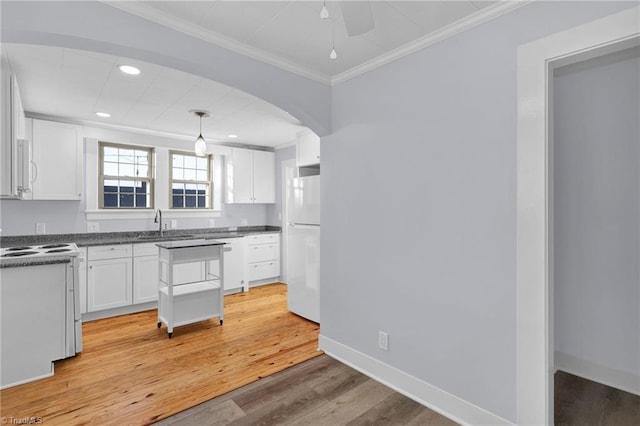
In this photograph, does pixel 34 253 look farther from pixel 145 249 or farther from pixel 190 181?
pixel 190 181

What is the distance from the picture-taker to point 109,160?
4.56 metres

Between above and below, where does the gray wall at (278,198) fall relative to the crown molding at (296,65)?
below

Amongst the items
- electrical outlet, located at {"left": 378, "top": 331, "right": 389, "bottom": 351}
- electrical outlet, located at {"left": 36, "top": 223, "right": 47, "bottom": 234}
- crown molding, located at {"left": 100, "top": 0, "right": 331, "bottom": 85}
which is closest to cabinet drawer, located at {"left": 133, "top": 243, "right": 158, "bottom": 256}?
electrical outlet, located at {"left": 36, "top": 223, "right": 47, "bottom": 234}

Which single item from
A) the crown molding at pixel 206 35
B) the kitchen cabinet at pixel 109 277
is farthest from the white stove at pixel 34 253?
the crown molding at pixel 206 35

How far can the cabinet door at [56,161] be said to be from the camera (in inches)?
152

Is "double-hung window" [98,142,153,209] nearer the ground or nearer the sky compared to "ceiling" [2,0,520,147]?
nearer the ground

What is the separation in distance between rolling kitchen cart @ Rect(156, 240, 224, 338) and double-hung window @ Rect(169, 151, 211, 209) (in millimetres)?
1645

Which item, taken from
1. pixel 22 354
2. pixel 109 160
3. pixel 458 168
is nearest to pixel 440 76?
pixel 458 168

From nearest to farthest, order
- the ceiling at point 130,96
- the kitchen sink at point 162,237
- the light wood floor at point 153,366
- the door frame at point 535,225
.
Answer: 1. the door frame at point 535,225
2. the light wood floor at point 153,366
3. the ceiling at point 130,96
4. the kitchen sink at point 162,237

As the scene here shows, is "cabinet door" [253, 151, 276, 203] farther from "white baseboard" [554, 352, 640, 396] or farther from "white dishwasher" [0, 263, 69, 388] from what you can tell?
"white baseboard" [554, 352, 640, 396]

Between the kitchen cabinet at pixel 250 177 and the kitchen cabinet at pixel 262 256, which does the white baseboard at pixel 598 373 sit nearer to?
the kitchen cabinet at pixel 262 256

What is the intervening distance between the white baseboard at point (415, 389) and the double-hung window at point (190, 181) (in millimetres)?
3469

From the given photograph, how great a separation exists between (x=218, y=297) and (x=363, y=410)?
2.23 meters

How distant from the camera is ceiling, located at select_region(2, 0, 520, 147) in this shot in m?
1.90
